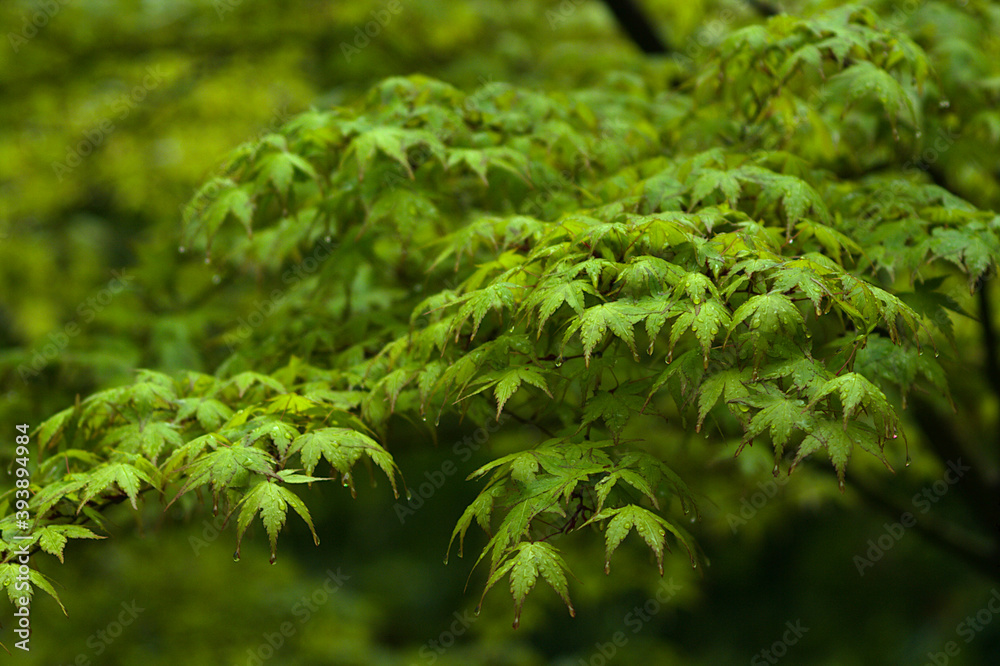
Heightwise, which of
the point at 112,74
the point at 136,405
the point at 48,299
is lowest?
the point at 48,299

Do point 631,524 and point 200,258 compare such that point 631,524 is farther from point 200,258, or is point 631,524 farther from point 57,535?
point 200,258

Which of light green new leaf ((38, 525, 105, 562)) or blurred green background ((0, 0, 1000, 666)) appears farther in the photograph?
blurred green background ((0, 0, 1000, 666))

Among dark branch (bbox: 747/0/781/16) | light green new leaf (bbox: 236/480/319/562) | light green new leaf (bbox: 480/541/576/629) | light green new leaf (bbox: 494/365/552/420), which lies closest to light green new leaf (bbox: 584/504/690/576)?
light green new leaf (bbox: 480/541/576/629)

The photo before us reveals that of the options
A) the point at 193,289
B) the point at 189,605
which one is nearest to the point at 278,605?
the point at 189,605

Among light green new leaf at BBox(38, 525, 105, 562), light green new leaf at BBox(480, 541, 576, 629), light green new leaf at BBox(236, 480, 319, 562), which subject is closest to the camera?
light green new leaf at BBox(480, 541, 576, 629)

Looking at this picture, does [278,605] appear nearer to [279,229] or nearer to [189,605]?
[189,605]

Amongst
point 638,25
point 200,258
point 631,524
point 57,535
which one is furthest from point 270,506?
point 638,25

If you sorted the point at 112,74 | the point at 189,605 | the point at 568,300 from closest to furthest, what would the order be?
the point at 568,300 → the point at 189,605 → the point at 112,74

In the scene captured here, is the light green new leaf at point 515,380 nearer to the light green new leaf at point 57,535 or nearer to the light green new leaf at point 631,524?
the light green new leaf at point 631,524

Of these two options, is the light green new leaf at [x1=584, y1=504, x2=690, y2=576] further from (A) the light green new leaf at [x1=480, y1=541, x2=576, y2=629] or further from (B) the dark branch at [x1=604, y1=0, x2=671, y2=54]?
(B) the dark branch at [x1=604, y1=0, x2=671, y2=54]

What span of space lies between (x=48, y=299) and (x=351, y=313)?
415cm

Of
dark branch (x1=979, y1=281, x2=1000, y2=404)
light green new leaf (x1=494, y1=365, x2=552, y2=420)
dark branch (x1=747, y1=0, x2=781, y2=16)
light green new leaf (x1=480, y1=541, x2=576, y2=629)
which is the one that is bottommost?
dark branch (x1=979, y1=281, x2=1000, y2=404)

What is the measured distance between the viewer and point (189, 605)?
478cm

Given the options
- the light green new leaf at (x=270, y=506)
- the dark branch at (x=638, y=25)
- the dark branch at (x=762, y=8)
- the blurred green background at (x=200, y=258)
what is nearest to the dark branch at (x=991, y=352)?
the blurred green background at (x=200, y=258)
